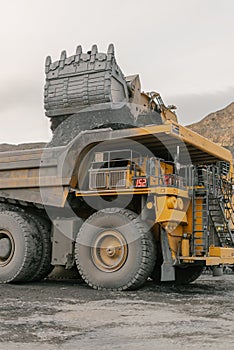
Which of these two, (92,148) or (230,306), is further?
(92,148)

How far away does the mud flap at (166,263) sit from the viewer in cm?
781

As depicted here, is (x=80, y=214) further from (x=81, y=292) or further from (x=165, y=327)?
(x=165, y=327)

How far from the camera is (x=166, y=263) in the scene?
7891 millimetres

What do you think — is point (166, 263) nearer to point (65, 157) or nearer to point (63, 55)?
point (65, 157)

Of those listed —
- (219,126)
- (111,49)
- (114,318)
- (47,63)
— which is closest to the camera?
(114,318)

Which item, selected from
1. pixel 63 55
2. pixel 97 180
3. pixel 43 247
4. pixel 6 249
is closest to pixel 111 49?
pixel 63 55

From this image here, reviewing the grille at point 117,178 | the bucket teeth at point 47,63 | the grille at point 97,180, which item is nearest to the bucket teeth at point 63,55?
the bucket teeth at point 47,63

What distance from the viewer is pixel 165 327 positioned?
496 cm

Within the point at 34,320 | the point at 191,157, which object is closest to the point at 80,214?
the point at 191,157

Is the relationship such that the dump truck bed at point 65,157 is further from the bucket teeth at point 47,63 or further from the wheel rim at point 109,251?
the bucket teeth at point 47,63

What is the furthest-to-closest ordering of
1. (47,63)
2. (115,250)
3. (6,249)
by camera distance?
(47,63), (6,249), (115,250)

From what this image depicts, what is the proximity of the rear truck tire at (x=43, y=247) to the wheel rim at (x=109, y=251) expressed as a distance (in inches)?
53.1

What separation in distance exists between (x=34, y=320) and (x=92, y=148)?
3.86 metres

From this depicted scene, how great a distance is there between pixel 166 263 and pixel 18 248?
260 centimetres
